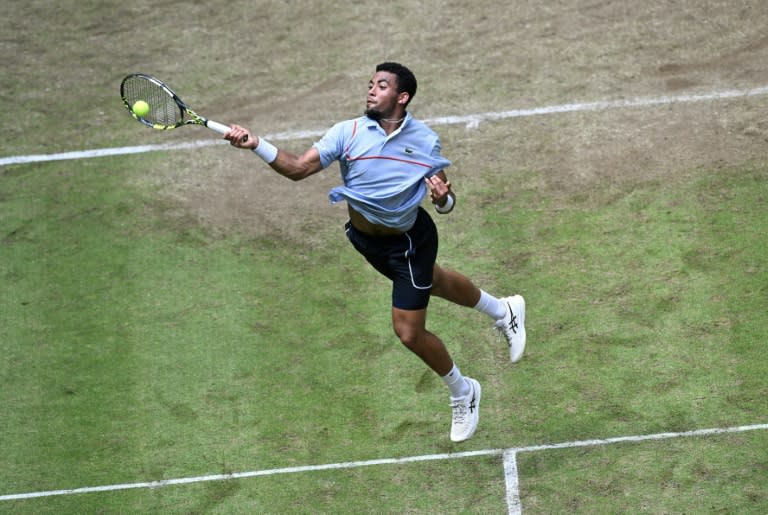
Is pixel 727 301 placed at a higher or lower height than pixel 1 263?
higher

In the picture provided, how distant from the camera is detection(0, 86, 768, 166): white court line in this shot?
14.3 meters

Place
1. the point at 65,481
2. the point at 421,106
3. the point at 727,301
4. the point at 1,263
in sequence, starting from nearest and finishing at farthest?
the point at 65,481
the point at 727,301
the point at 1,263
the point at 421,106

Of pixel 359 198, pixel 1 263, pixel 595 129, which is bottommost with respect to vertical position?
pixel 1 263

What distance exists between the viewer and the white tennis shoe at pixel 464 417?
32.5 ft

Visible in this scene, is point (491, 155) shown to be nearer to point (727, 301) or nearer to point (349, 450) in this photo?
point (727, 301)

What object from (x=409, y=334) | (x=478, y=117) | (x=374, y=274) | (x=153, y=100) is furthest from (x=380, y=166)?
(x=478, y=117)

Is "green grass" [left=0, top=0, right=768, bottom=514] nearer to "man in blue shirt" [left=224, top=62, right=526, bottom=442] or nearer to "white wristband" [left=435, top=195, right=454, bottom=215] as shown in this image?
"man in blue shirt" [left=224, top=62, right=526, bottom=442]

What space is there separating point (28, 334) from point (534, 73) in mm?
6665

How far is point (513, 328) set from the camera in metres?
10.5

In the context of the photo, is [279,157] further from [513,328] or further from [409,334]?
[513,328]

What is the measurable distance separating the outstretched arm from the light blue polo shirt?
3.6 inches

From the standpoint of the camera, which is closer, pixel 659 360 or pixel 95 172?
pixel 659 360

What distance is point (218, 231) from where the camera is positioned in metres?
13.2

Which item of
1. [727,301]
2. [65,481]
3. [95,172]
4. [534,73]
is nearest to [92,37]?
[95,172]
